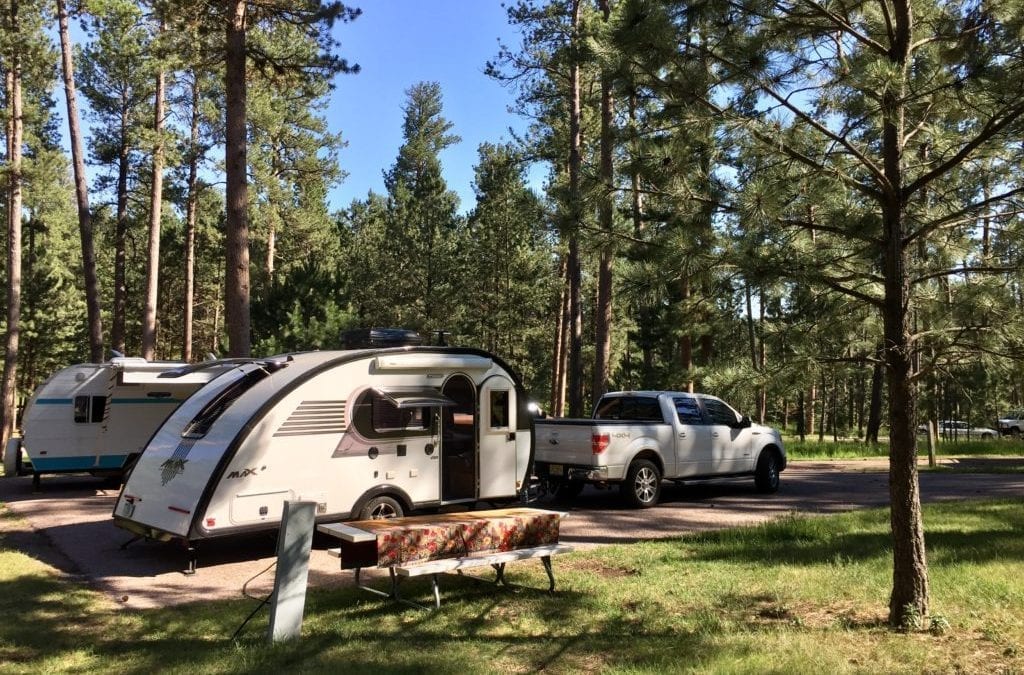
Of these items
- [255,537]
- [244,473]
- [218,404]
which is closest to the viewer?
[244,473]

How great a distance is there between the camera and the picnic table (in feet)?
20.0

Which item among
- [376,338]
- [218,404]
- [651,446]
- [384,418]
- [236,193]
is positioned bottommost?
[651,446]

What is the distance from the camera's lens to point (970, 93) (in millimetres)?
5223

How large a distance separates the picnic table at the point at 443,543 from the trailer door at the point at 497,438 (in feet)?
9.46

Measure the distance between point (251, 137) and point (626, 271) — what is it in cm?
2458

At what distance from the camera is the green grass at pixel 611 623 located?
16.1 ft

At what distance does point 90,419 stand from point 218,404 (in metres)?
6.92

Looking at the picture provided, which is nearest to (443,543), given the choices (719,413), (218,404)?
(218,404)

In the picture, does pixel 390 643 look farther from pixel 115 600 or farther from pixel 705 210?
pixel 705 210

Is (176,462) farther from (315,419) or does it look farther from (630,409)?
(630,409)

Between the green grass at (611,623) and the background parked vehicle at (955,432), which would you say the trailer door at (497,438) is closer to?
the green grass at (611,623)

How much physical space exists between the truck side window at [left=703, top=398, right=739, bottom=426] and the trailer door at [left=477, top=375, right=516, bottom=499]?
456 cm

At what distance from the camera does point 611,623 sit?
584 centimetres

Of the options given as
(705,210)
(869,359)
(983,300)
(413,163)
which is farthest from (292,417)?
(413,163)
